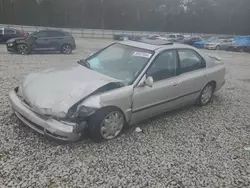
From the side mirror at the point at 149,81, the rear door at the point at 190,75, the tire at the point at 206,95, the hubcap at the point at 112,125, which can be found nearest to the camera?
the hubcap at the point at 112,125

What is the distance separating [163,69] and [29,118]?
2327 millimetres

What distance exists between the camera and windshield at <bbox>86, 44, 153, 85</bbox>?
4.03 meters

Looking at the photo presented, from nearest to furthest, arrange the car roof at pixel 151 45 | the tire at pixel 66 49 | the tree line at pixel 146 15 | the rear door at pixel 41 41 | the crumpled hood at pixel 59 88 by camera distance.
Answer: the crumpled hood at pixel 59 88
the car roof at pixel 151 45
the rear door at pixel 41 41
the tire at pixel 66 49
the tree line at pixel 146 15

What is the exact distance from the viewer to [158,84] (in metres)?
4.17

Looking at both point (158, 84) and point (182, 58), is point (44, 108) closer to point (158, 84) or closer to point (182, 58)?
point (158, 84)

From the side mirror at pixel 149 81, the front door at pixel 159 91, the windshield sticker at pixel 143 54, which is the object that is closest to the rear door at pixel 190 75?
the front door at pixel 159 91

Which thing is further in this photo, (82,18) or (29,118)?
(82,18)

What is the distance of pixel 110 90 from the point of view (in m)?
3.61

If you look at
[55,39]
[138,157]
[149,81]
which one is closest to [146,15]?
[55,39]

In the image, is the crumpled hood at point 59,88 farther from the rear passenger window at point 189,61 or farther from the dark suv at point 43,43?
the dark suv at point 43,43

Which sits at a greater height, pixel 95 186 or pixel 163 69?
pixel 163 69

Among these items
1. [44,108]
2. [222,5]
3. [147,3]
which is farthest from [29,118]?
[222,5]

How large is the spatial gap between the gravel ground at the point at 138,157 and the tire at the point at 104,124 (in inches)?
4.9

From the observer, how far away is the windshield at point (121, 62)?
4.03m
